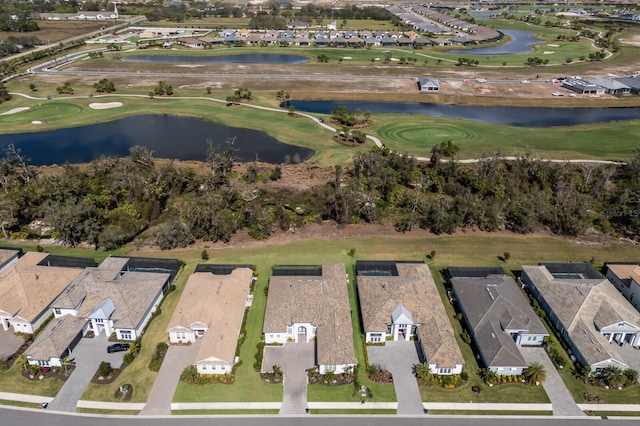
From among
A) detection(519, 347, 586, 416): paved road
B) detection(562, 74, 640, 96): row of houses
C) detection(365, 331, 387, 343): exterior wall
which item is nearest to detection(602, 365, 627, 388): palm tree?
detection(519, 347, 586, 416): paved road

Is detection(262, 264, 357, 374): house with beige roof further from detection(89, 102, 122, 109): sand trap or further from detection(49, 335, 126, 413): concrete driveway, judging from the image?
detection(89, 102, 122, 109): sand trap

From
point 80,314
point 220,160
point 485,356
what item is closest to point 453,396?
point 485,356

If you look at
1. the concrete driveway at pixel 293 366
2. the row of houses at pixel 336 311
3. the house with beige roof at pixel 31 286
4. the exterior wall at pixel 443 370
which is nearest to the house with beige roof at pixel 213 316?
the row of houses at pixel 336 311

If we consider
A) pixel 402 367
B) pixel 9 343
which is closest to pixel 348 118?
pixel 402 367

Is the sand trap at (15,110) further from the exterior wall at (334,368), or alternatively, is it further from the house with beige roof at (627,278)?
the house with beige roof at (627,278)

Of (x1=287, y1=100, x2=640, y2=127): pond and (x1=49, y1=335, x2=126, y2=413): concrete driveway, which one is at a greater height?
(x1=287, y1=100, x2=640, y2=127): pond

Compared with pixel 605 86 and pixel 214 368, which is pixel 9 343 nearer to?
pixel 214 368
